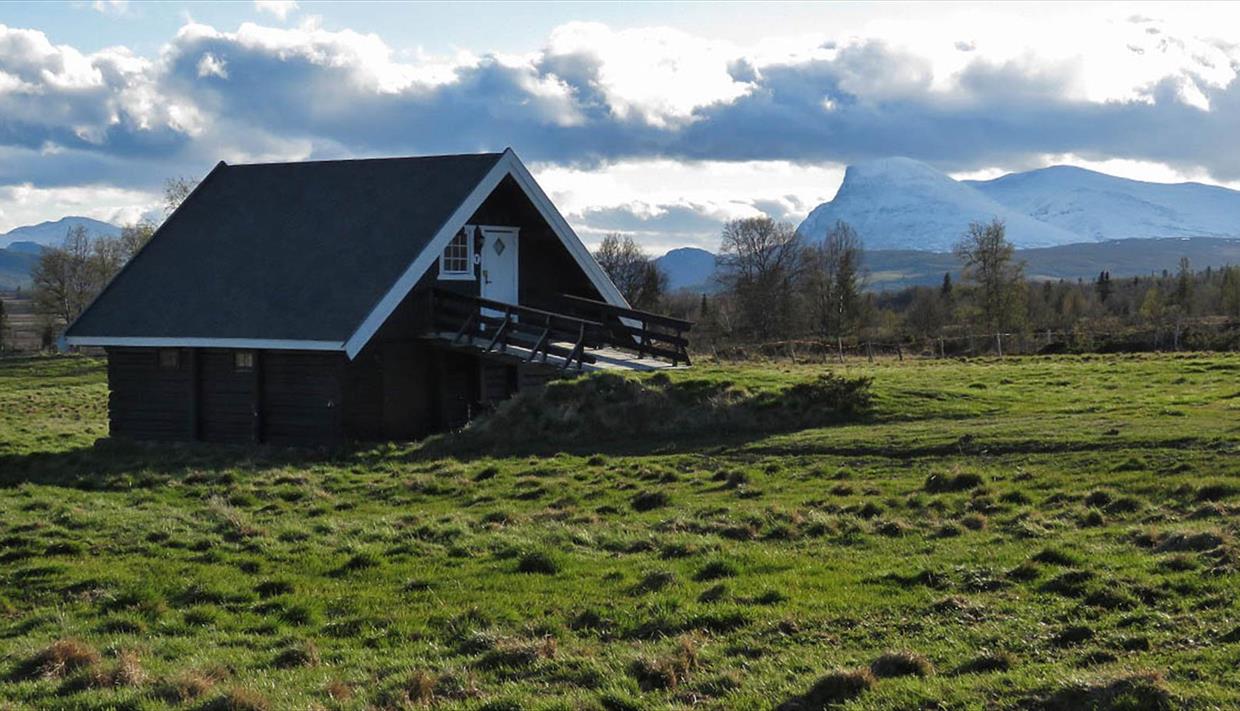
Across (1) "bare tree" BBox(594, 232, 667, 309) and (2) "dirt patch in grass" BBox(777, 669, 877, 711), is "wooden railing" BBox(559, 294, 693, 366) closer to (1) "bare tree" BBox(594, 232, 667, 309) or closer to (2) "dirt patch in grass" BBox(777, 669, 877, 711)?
(2) "dirt patch in grass" BBox(777, 669, 877, 711)

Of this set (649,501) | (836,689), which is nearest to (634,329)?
(649,501)

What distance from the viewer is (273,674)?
10.0m

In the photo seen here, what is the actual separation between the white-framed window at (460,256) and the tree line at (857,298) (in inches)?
1726

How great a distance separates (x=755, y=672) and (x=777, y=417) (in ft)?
54.1

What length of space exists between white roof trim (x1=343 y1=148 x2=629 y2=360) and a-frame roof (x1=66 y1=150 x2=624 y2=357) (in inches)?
1.1

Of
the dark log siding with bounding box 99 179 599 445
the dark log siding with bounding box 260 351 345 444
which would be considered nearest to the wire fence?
the dark log siding with bounding box 99 179 599 445

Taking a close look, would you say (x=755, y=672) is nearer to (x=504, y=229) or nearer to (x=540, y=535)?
(x=540, y=535)

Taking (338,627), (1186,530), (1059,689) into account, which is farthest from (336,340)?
(1059,689)

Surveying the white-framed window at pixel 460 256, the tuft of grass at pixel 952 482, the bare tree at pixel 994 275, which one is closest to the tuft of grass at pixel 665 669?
the tuft of grass at pixel 952 482

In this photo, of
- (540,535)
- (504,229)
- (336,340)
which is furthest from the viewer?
(504,229)

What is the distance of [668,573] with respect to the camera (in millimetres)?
12852

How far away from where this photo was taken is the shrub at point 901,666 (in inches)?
352

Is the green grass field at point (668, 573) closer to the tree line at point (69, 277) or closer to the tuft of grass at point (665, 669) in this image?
the tuft of grass at point (665, 669)

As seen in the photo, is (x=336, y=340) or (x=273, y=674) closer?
(x=273, y=674)
